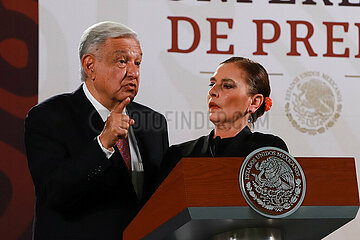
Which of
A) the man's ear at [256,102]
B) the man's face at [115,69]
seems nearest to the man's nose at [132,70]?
the man's face at [115,69]

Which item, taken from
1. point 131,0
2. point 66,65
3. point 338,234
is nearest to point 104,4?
point 131,0

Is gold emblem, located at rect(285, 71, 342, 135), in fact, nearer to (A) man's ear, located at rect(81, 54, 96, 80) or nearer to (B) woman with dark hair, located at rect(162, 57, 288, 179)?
(B) woman with dark hair, located at rect(162, 57, 288, 179)

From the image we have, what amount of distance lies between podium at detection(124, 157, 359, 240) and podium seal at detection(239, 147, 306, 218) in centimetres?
1

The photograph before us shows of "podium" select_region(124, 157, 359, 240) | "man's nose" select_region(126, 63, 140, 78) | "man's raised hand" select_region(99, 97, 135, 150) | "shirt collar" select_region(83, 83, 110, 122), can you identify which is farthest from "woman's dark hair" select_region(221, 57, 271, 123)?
"podium" select_region(124, 157, 359, 240)

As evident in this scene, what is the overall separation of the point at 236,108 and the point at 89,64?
0.57 meters

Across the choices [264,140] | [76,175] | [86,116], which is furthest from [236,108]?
[76,175]

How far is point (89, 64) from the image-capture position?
234cm

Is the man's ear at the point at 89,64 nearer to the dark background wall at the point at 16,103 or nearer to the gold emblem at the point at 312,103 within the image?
the dark background wall at the point at 16,103

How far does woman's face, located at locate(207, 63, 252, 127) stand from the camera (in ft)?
7.22

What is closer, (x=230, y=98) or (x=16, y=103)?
(x=230, y=98)

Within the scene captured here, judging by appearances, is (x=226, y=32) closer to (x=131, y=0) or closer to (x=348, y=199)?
(x=131, y=0)

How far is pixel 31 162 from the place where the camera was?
6.55 feet

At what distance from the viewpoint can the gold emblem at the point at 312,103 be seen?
116 inches

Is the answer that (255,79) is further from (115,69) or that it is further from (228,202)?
(228,202)
